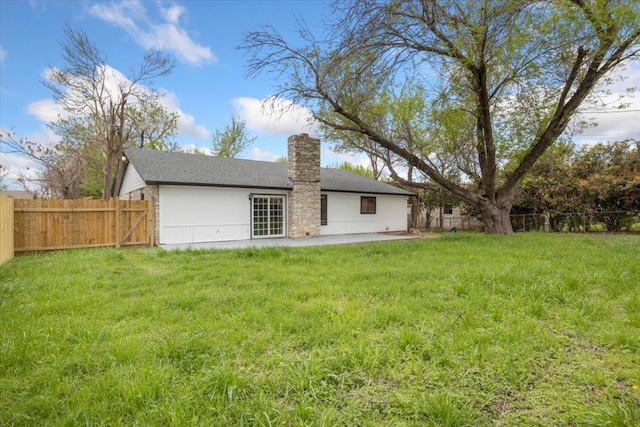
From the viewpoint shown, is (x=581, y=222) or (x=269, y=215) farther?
(x=581, y=222)

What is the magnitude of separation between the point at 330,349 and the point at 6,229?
9166mm

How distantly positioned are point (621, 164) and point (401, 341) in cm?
1767

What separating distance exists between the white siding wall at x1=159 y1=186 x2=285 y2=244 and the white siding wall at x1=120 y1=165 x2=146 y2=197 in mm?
2076

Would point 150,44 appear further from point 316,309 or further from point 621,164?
point 621,164

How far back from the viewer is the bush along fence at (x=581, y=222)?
→ 14273mm

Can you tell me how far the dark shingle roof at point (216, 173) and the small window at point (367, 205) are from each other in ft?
1.74

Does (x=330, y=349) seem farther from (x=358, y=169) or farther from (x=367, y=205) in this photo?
(x=358, y=169)

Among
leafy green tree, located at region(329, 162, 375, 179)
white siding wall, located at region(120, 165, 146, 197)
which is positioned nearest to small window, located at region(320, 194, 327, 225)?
white siding wall, located at region(120, 165, 146, 197)

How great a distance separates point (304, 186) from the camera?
14.0 m

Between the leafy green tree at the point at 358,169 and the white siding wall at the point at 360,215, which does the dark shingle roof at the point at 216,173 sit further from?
the leafy green tree at the point at 358,169

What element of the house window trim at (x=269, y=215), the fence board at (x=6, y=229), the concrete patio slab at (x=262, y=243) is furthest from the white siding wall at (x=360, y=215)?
the fence board at (x=6, y=229)

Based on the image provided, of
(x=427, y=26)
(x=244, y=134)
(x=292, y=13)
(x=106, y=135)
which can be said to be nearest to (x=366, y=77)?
(x=427, y=26)

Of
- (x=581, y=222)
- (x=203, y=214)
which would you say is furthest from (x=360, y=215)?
(x=581, y=222)

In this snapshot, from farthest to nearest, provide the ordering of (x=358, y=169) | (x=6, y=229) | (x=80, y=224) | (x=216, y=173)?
(x=358, y=169) < (x=216, y=173) < (x=80, y=224) < (x=6, y=229)
